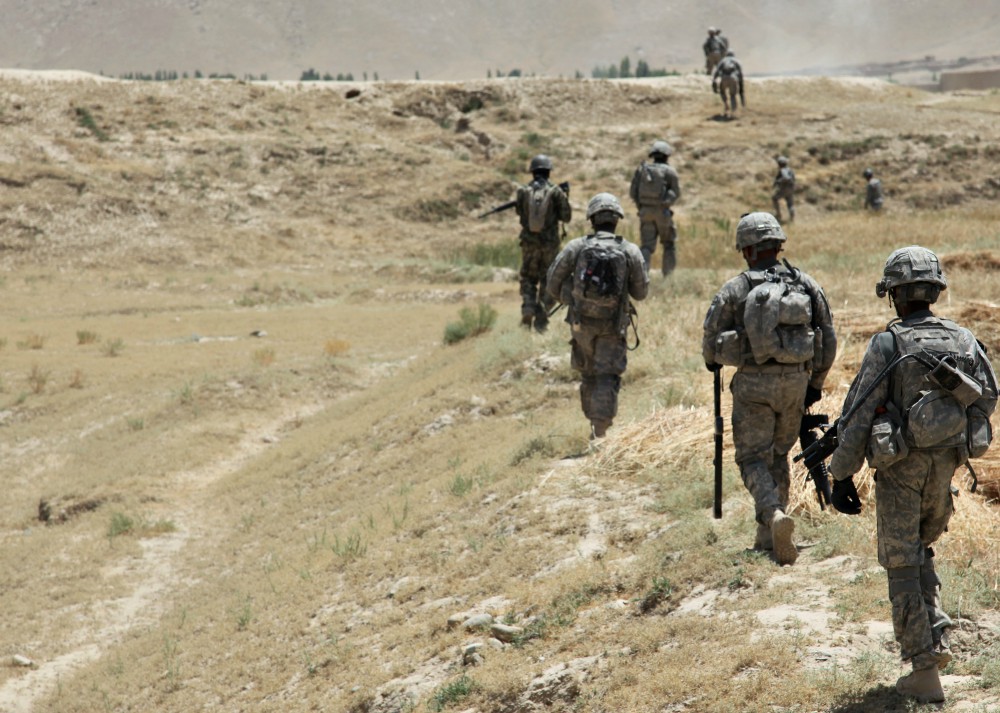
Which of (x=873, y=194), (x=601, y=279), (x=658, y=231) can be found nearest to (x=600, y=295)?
(x=601, y=279)

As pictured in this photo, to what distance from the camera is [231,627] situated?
26.2 ft

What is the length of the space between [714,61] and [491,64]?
103603 mm

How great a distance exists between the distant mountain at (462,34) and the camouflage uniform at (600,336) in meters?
130

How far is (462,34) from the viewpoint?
150125mm

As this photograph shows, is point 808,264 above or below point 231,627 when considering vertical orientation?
above

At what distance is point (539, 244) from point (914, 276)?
8.63 metres

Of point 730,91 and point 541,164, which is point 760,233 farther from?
point 730,91

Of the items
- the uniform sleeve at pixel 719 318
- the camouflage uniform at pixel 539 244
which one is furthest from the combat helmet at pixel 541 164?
the uniform sleeve at pixel 719 318

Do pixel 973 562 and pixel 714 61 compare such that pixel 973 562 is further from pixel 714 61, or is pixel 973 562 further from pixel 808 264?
pixel 714 61

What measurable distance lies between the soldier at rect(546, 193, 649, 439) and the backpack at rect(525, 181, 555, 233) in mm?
3962

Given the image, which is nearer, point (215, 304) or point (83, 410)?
point (83, 410)

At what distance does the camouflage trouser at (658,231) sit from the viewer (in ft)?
48.4

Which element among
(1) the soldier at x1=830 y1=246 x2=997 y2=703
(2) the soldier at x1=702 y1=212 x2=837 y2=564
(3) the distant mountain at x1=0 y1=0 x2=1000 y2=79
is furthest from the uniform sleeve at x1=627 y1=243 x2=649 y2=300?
(3) the distant mountain at x1=0 y1=0 x2=1000 y2=79

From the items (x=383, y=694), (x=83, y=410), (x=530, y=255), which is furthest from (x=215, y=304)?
(x=383, y=694)
